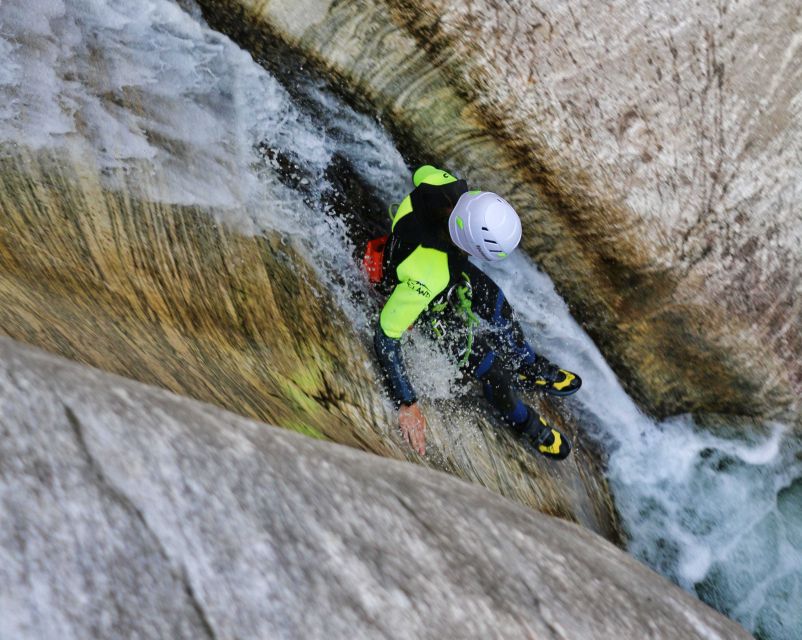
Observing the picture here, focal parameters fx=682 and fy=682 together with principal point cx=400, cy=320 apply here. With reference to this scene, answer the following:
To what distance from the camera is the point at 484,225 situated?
377cm

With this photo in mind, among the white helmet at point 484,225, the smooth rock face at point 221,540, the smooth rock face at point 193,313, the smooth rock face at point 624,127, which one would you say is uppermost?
the smooth rock face at point 624,127

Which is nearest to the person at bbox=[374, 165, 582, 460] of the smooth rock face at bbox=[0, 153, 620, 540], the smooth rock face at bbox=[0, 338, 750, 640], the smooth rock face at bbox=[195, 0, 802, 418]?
the smooth rock face at bbox=[0, 153, 620, 540]

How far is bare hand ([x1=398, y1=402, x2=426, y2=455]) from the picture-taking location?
13.5 feet

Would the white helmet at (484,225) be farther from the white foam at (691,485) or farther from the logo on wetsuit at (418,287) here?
the white foam at (691,485)

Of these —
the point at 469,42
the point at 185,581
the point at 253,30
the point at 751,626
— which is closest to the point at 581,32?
the point at 469,42

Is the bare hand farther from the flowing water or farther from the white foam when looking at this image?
the white foam

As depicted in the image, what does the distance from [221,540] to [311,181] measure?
2.96m

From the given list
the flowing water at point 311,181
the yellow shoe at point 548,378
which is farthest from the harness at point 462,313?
the yellow shoe at point 548,378

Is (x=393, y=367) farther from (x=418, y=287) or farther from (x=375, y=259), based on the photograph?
(x=375, y=259)

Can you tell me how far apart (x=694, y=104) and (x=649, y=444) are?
8.97 ft

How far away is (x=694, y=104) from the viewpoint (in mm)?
4258

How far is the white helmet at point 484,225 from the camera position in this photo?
12.4ft

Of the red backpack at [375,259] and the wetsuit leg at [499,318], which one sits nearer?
the red backpack at [375,259]

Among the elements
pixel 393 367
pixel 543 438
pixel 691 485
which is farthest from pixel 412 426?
pixel 691 485
